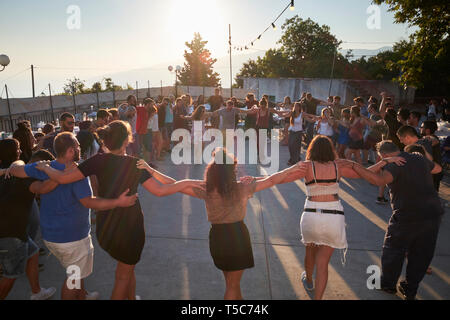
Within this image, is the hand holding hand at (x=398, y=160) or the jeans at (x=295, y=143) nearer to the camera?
the hand holding hand at (x=398, y=160)

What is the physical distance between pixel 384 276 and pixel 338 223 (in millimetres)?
1120

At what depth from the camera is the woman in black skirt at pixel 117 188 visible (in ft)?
8.64

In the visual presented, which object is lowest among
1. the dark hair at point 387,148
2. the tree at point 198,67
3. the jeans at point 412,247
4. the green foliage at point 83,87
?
the jeans at point 412,247

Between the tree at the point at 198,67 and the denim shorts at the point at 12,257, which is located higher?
the tree at the point at 198,67

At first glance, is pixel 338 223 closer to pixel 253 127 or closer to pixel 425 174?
pixel 425 174

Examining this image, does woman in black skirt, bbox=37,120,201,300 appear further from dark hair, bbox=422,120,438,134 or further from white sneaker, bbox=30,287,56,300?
dark hair, bbox=422,120,438,134

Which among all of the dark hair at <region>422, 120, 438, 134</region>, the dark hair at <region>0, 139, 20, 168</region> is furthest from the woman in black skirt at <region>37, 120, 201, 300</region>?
the dark hair at <region>422, 120, 438, 134</region>

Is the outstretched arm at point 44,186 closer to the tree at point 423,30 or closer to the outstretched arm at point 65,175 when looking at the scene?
the outstretched arm at point 65,175

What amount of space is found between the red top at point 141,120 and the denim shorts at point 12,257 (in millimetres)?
5823

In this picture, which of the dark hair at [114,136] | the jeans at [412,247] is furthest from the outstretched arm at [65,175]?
the jeans at [412,247]

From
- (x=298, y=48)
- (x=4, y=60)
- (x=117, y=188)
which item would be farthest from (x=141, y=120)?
(x=298, y=48)

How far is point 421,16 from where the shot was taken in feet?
46.9

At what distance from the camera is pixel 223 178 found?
2.57 metres
